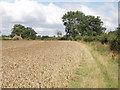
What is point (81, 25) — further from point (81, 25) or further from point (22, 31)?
point (22, 31)

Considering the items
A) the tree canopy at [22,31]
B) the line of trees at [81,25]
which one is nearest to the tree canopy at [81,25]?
the line of trees at [81,25]

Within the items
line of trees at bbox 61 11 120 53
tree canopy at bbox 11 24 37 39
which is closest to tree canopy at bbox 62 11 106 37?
line of trees at bbox 61 11 120 53

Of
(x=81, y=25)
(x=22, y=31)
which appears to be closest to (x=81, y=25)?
(x=81, y=25)

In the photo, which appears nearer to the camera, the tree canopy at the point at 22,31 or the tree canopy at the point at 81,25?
the tree canopy at the point at 81,25

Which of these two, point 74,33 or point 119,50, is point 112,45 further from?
point 74,33

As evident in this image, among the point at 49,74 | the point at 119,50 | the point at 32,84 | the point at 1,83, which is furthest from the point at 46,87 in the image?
the point at 119,50

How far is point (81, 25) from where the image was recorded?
7431cm

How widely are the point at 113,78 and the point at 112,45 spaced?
11.3 m

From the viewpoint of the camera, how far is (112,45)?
55.4 feet

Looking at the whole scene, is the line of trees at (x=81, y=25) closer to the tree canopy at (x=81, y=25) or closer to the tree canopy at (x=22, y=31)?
the tree canopy at (x=81, y=25)

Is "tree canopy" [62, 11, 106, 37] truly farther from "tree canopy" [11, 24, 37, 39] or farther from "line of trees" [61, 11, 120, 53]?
"tree canopy" [11, 24, 37, 39]

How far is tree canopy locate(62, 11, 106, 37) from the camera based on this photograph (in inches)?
2909

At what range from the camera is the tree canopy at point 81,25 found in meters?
73.9

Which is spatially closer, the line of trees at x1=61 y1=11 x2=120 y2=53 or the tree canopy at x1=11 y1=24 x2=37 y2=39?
the line of trees at x1=61 y1=11 x2=120 y2=53
